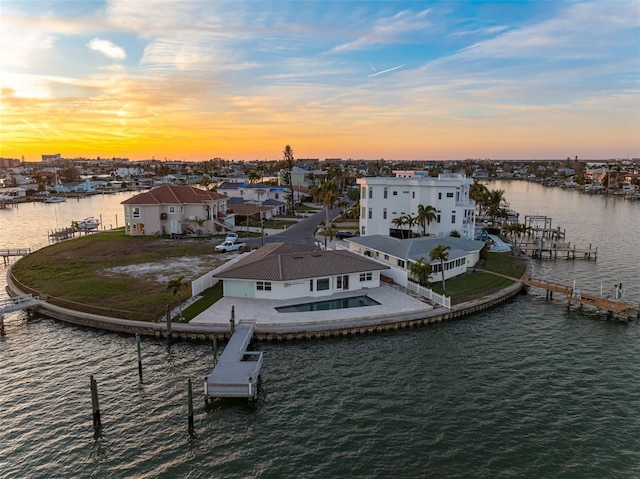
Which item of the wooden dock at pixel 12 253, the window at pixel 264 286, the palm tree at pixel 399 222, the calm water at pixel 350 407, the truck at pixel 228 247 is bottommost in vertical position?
the calm water at pixel 350 407

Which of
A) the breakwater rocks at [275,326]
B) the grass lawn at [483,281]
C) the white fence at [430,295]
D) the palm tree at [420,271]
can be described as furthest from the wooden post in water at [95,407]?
the grass lawn at [483,281]

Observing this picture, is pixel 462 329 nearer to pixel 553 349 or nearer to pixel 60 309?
pixel 553 349

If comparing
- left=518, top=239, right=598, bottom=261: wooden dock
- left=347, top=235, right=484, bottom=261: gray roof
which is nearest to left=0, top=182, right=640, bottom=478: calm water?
left=347, top=235, right=484, bottom=261: gray roof

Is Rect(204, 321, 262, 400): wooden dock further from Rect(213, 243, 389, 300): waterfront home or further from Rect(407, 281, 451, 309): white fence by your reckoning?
Rect(407, 281, 451, 309): white fence

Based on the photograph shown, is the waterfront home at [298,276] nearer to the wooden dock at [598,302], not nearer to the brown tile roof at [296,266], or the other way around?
the brown tile roof at [296,266]

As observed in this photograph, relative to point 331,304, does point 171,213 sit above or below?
above

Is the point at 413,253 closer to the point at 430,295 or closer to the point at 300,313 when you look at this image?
the point at 430,295

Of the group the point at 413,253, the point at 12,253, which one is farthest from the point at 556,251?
the point at 12,253
